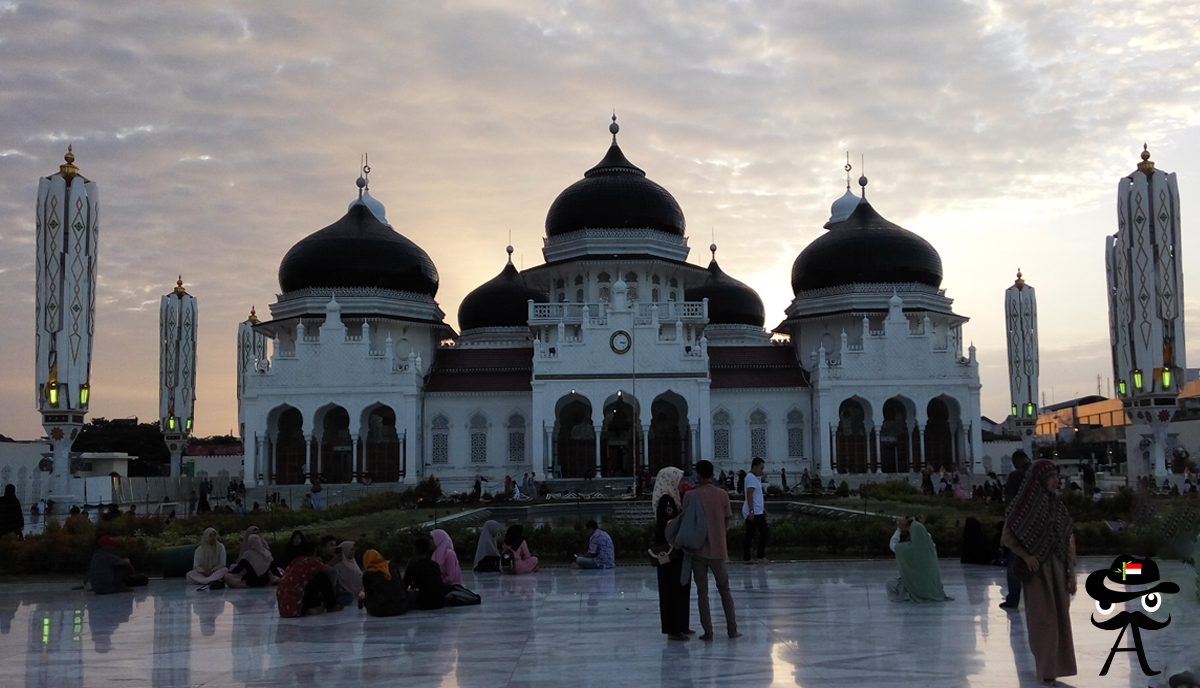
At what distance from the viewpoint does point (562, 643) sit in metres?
8.75

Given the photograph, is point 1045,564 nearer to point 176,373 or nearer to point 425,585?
point 425,585

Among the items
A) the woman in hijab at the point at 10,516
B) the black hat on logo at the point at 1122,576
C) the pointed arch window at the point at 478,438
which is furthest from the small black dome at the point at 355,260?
the black hat on logo at the point at 1122,576

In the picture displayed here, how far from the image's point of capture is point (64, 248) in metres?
32.8

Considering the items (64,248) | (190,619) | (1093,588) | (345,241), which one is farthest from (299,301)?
(1093,588)

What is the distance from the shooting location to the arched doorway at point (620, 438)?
135 ft

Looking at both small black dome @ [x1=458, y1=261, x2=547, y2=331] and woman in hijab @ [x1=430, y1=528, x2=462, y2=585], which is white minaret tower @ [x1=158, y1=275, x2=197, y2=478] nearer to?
small black dome @ [x1=458, y1=261, x2=547, y2=331]

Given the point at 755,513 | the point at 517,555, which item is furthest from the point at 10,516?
the point at 755,513

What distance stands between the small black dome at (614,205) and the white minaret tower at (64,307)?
1837 centimetres

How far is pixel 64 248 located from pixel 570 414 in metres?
18.9

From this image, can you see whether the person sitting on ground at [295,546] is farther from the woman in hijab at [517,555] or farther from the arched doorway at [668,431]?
the arched doorway at [668,431]

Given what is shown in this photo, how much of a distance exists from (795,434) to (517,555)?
2752 cm

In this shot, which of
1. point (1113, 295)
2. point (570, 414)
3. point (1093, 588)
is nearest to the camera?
point (1093, 588)

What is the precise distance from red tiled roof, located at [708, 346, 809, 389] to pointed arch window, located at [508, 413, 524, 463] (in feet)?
24.8

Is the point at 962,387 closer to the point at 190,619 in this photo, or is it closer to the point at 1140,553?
the point at 1140,553
